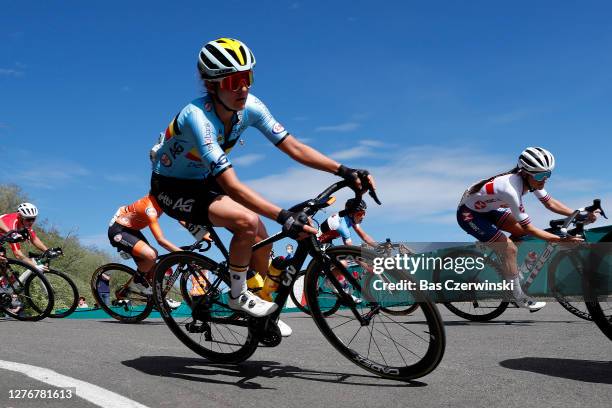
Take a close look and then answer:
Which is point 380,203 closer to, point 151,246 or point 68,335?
point 68,335

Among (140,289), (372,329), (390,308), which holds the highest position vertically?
(140,289)

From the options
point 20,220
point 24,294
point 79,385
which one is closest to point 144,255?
point 24,294

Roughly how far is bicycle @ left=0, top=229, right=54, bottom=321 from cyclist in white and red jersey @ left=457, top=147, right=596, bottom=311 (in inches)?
281

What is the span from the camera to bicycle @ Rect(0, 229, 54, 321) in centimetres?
1027

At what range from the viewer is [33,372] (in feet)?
14.1

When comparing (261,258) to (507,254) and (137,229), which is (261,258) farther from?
(137,229)

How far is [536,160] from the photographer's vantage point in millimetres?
8242

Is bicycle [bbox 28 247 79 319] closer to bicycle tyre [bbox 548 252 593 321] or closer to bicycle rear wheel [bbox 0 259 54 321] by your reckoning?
bicycle rear wheel [bbox 0 259 54 321]

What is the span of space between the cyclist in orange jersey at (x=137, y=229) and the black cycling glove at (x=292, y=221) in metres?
5.32

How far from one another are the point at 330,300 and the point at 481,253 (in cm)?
465

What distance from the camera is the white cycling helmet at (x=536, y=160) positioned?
8.23m

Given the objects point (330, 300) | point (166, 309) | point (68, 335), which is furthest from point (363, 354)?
point (68, 335)

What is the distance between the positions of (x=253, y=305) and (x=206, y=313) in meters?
0.76

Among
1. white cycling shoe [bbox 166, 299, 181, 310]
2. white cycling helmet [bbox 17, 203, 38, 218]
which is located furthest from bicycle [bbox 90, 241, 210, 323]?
white cycling shoe [bbox 166, 299, 181, 310]
